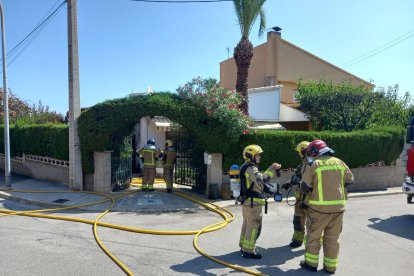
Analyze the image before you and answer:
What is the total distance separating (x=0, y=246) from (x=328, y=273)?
5348mm

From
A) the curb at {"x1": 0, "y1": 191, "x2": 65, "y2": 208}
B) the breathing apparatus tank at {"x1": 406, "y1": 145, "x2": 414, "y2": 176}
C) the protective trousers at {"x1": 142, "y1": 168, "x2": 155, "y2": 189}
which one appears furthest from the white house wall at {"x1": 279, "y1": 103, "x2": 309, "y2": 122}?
the curb at {"x1": 0, "y1": 191, "x2": 65, "y2": 208}

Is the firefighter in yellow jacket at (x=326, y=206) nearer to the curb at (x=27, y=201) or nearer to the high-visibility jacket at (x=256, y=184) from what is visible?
the high-visibility jacket at (x=256, y=184)

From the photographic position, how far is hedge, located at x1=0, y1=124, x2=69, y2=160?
39.1 ft

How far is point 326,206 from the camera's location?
5035 millimetres

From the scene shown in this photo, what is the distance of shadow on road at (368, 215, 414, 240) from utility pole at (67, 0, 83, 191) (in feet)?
27.5

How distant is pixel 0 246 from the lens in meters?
5.93

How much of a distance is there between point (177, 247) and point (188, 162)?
610 cm

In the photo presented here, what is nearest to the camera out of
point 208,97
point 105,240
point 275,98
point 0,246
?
point 0,246

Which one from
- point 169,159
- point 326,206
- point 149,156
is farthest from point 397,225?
point 149,156

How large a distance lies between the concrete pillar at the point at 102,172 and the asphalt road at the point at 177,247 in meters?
2.24

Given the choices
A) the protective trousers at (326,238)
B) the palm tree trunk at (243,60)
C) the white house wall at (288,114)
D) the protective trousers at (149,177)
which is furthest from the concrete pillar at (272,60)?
A: the protective trousers at (326,238)

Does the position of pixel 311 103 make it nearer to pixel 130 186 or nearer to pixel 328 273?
pixel 130 186

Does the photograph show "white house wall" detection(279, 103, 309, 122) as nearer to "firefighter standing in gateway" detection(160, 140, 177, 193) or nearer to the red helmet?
"firefighter standing in gateway" detection(160, 140, 177, 193)

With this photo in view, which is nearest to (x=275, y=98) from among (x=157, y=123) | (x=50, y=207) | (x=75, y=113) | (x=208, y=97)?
(x=157, y=123)
